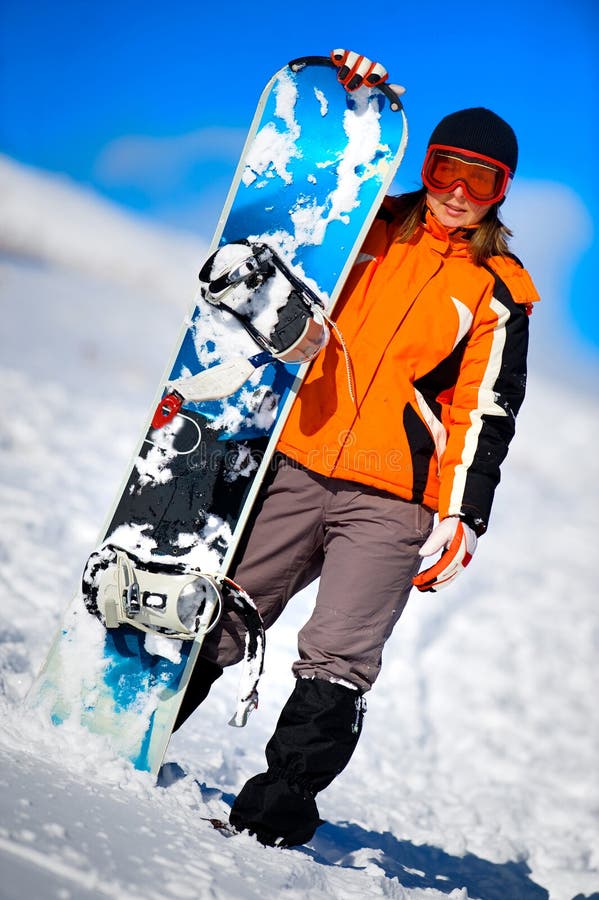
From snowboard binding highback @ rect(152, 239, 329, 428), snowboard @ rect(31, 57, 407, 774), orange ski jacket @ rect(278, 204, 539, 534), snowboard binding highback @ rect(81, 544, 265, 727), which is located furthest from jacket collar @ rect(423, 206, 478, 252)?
snowboard binding highback @ rect(81, 544, 265, 727)

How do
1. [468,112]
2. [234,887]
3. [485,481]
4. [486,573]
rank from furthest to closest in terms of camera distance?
1. [486,573]
2. [468,112]
3. [485,481]
4. [234,887]

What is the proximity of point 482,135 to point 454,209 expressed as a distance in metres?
0.22

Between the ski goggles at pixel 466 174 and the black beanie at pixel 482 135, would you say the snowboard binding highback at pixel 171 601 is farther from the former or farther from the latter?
the black beanie at pixel 482 135

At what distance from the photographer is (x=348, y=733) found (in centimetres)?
207

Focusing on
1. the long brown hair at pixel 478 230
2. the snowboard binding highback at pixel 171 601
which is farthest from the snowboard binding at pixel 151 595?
the long brown hair at pixel 478 230

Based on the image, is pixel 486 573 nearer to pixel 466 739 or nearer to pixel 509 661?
pixel 509 661

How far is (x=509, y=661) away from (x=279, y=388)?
2.93 metres

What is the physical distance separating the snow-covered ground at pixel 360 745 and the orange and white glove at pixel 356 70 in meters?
1.95

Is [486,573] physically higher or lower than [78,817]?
higher

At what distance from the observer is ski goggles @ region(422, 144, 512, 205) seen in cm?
228

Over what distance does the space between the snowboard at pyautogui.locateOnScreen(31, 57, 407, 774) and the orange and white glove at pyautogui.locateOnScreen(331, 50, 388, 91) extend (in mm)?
42

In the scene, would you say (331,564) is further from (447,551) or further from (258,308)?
(258,308)

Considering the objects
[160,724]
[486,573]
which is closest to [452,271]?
[160,724]

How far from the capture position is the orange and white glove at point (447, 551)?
2078 millimetres
